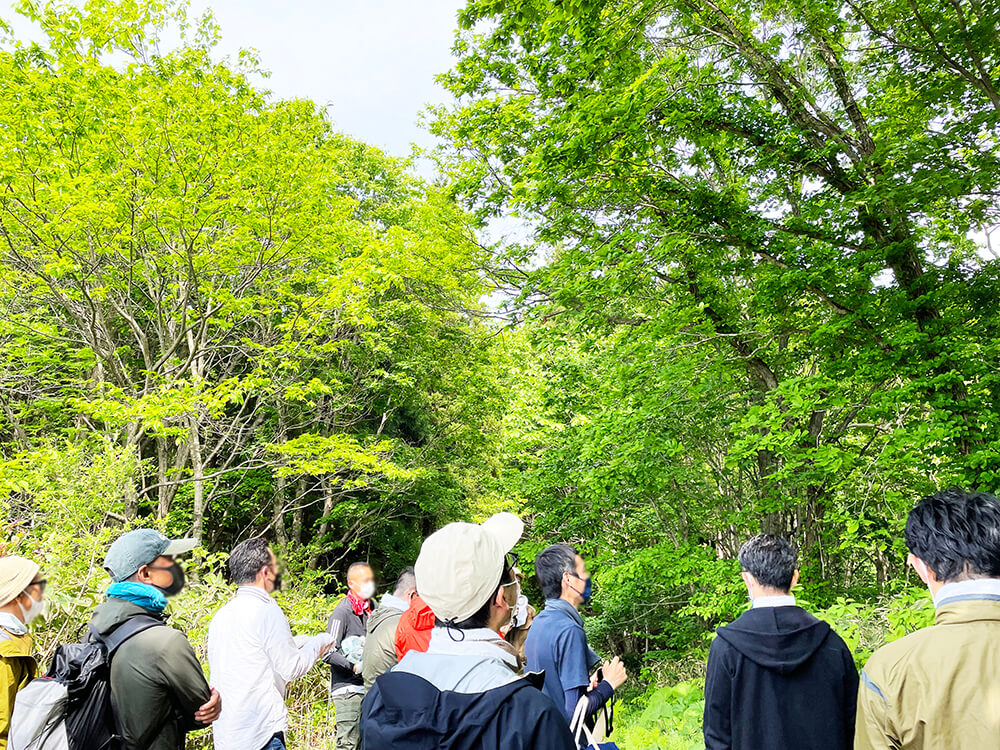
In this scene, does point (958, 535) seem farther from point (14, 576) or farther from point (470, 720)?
point (14, 576)

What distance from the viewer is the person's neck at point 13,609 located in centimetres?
249

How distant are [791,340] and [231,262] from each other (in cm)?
918

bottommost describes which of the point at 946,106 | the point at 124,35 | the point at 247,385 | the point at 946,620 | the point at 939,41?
the point at 946,620

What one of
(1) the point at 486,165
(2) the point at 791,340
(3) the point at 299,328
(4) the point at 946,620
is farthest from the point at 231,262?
(4) the point at 946,620

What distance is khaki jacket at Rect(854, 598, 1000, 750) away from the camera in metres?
1.55

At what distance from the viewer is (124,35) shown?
9.51 m

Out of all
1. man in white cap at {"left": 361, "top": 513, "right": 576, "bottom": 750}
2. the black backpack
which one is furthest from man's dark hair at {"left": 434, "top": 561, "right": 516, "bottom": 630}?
the black backpack

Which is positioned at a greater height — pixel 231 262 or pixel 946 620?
pixel 231 262

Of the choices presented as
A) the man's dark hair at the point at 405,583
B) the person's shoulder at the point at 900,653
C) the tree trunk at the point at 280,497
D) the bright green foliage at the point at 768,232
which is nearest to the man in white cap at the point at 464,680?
the person's shoulder at the point at 900,653

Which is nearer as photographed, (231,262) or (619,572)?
(619,572)

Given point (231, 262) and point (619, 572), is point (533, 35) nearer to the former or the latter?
point (231, 262)

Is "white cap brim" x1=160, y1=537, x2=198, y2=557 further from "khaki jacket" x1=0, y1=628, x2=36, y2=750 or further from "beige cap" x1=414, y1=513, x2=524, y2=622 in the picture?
"beige cap" x1=414, y1=513, x2=524, y2=622

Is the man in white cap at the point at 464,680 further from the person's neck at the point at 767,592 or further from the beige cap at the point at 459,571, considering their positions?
the person's neck at the point at 767,592

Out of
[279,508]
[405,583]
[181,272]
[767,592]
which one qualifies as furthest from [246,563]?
[279,508]
